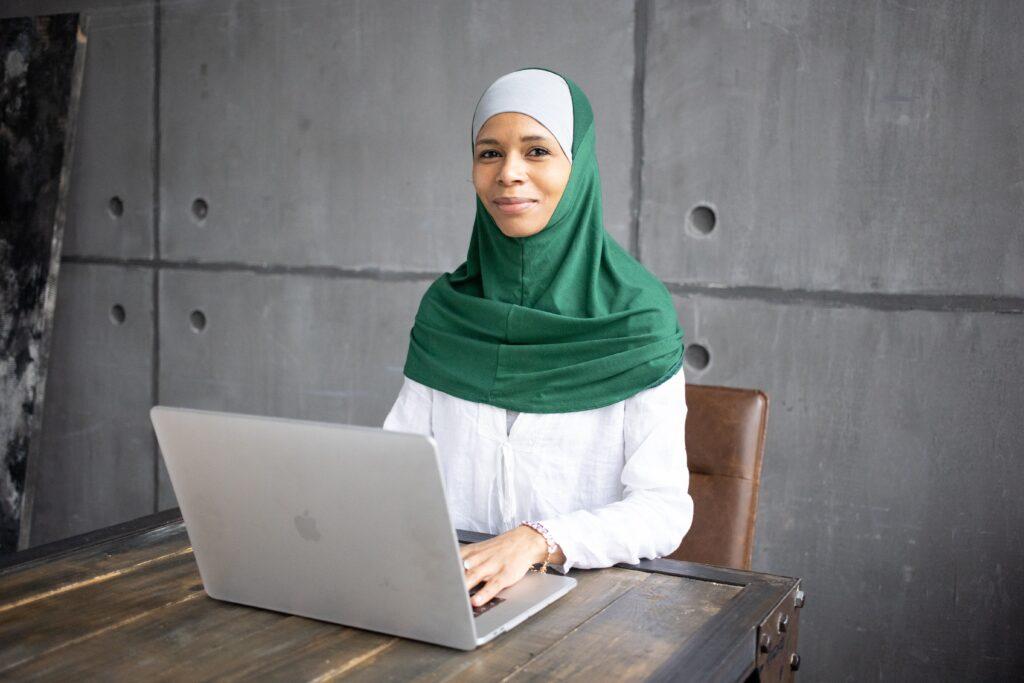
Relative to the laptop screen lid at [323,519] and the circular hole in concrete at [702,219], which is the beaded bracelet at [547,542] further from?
the circular hole in concrete at [702,219]

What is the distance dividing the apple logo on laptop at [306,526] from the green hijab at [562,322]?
0.67 metres

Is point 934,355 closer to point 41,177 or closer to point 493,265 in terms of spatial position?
→ point 493,265

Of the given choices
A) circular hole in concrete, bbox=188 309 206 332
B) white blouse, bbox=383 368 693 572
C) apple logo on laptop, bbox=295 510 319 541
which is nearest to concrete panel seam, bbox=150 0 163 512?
circular hole in concrete, bbox=188 309 206 332

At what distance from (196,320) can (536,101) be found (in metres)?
2.25

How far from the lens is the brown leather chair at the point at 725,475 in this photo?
1.74m

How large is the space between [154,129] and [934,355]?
8.98 feet

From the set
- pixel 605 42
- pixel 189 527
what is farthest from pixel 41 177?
pixel 189 527

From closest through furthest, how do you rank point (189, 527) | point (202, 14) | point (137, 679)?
point (137, 679), point (189, 527), point (202, 14)

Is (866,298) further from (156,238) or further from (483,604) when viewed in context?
(156,238)

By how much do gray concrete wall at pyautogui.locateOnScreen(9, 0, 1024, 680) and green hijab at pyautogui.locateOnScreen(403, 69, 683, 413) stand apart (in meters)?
0.82

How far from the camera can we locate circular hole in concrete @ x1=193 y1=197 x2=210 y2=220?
3.47 meters

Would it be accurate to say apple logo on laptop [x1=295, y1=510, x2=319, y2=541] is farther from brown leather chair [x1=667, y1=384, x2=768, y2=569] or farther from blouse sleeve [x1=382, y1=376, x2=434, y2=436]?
brown leather chair [x1=667, y1=384, x2=768, y2=569]

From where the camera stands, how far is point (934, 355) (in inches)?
91.4

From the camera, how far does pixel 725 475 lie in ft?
5.79
